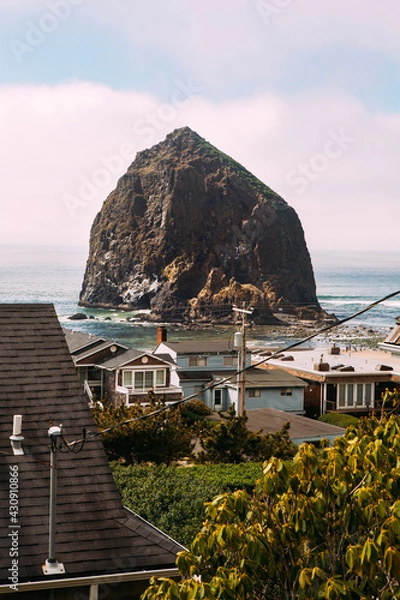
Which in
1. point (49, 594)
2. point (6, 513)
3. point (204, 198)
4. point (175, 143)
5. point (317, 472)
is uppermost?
point (175, 143)

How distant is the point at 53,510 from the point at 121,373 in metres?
33.9

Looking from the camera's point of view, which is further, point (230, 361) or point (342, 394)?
point (230, 361)

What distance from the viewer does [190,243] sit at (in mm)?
178750

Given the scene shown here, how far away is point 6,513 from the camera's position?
8773 millimetres

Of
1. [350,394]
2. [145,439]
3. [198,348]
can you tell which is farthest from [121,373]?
[145,439]

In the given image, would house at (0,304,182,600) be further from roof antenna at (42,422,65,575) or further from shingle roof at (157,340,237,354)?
shingle roof at (157,340,237,354)

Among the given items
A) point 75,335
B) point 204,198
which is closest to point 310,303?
point 204,198

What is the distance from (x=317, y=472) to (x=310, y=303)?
544 ft

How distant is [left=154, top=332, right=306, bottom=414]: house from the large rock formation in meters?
112

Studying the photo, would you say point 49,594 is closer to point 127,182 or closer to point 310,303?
point 310,303

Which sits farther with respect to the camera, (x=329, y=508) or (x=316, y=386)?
(x=316, y=386)

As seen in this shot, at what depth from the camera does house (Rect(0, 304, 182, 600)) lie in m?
8.48

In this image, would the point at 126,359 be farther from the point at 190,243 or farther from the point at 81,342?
the point at 190,243

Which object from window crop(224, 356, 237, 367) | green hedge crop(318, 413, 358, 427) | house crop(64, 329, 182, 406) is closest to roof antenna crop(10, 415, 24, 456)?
house crop(64, 329, 182, 406)
